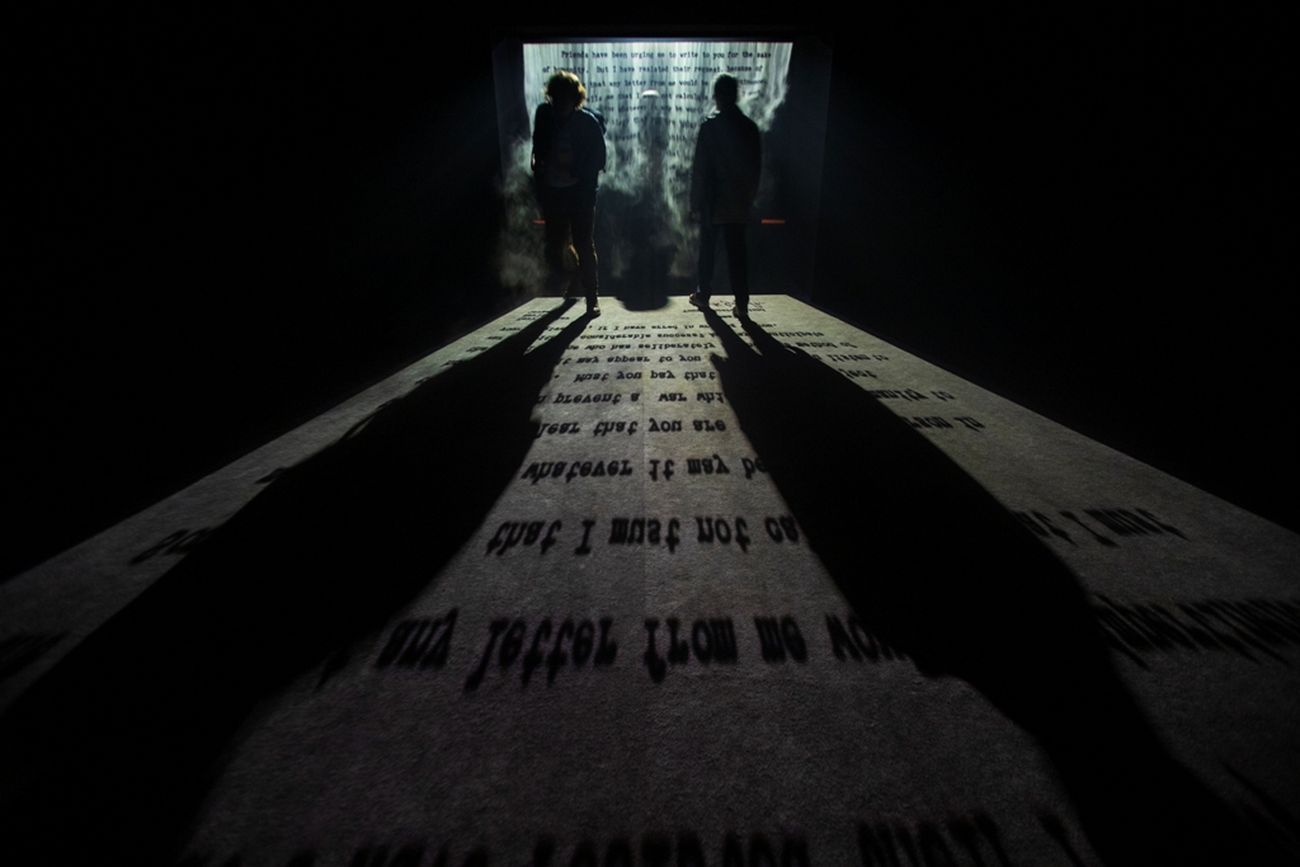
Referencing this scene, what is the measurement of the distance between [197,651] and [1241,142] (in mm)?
4880

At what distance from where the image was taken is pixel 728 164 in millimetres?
6645

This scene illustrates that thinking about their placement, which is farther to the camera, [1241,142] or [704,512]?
[1241,142]

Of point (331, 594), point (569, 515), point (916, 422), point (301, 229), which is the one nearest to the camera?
point (331, 594)

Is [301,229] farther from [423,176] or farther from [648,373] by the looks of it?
[648,373]

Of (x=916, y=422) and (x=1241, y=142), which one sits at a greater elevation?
(x=1241, y=142)

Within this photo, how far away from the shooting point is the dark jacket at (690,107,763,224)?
6547mm

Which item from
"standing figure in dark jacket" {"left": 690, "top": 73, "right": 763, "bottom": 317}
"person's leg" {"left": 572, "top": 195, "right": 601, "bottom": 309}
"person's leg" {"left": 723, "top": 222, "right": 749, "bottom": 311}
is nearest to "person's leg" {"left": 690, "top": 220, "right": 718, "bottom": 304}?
"standing figure in dark jacket" {"left": 690, "top": 73, "right": 763, "bottom": 317}

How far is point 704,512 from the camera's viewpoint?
94.1 inches

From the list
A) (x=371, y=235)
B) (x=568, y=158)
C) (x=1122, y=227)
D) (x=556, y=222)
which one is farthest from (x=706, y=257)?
(x=1122, y=227)

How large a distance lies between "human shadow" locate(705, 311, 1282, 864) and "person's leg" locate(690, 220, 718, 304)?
15.3 ft

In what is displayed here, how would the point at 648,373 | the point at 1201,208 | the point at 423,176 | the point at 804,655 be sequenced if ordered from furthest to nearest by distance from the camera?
the point at 423,176, the point at 648,373, the point at 1201,208, the point at 804,655

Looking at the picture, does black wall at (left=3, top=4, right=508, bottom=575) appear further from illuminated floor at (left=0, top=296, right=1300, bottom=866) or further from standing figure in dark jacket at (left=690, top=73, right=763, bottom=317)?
standing figure in dark jacket at (left=690, top=73, right=763, bottom=317)

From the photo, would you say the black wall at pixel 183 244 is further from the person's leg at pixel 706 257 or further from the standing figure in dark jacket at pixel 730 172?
the person's leg at pixel 706 257

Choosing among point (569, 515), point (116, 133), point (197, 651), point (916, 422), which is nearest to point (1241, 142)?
point (916, 422)
